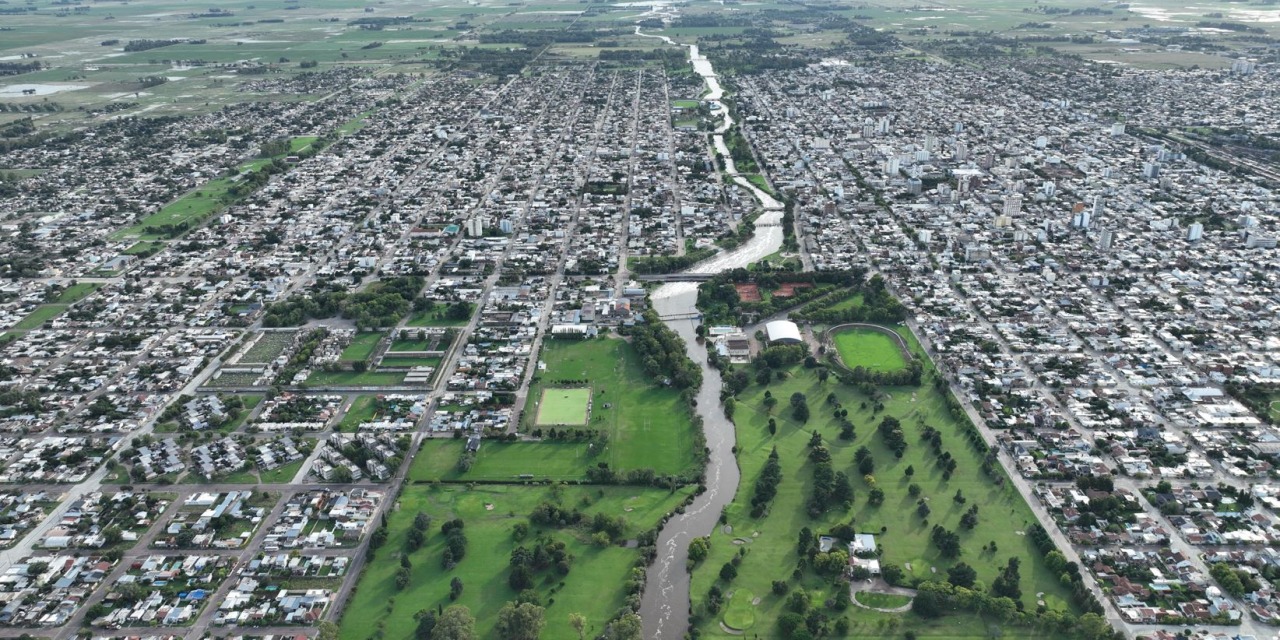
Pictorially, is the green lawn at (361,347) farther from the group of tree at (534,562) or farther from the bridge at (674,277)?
the group of tree at (534,562)

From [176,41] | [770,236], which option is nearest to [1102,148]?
[770,236]

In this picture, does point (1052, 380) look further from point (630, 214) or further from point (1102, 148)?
point (1102, 148)

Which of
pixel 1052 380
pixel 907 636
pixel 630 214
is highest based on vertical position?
pixel 630 214

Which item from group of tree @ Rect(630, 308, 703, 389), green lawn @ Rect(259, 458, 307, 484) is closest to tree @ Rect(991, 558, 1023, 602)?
group of tree @ Rect(630, 308, 703, 389)

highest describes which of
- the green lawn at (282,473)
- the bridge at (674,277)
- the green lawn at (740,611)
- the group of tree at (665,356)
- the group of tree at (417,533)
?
the bridge at (674,277)

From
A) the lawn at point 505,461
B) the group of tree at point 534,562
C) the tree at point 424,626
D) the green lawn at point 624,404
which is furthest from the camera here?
the green lawn at point 624,404

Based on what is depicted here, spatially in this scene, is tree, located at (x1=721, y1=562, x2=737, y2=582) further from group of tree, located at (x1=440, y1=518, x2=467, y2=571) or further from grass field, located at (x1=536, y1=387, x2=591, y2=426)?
grass field, located at (x1=536, y1=387, x2=591, y2=426)

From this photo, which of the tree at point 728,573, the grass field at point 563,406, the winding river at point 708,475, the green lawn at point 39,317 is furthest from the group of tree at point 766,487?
the green lawn at point 39,317
